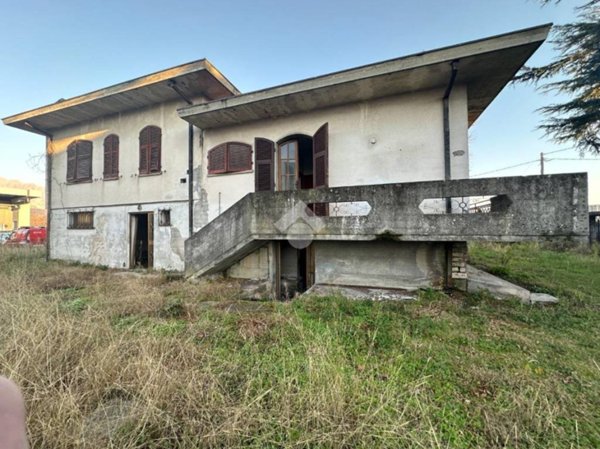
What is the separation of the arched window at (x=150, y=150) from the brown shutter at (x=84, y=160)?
Answer: 9.16ft

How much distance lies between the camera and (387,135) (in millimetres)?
6309

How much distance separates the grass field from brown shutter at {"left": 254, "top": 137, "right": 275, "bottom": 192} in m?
4.16

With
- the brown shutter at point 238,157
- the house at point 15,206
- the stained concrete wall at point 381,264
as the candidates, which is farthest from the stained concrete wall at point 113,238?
the house at point 15,206

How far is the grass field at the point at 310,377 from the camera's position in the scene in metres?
1.77

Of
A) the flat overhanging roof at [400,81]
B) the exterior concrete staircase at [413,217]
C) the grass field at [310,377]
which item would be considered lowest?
the grass field at [310,377]

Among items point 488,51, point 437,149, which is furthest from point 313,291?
point 488,51

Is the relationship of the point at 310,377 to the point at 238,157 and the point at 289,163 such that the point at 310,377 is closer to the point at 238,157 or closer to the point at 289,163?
the point at 289,163

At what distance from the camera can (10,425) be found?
1097 mm

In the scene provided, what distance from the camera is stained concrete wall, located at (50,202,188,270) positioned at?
8445mm

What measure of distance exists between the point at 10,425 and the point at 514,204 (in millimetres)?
5893

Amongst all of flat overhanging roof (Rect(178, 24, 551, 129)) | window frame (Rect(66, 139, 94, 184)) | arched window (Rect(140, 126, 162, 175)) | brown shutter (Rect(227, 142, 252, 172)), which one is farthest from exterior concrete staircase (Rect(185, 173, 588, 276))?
window frame (Rect(66, 139, 94, 184))

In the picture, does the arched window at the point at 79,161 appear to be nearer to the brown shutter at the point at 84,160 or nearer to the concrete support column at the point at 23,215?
the brown shutter at the point at 84,160

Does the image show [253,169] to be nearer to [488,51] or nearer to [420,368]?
[488,51]

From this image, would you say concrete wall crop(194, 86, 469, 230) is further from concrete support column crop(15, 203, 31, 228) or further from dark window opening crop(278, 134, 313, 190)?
concrete support column crop(15, 203, 31, 228)
